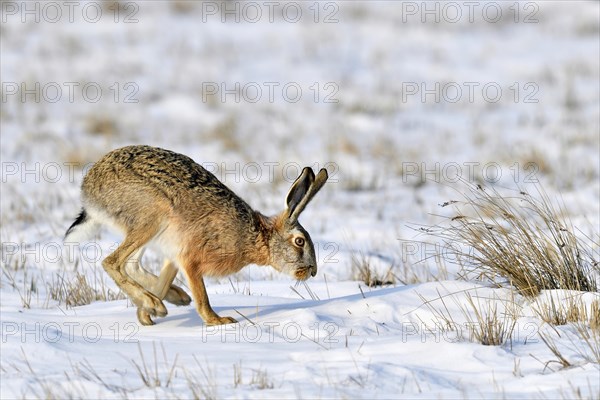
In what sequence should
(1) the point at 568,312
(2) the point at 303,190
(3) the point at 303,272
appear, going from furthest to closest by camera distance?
1. (3) the point at 303,272
2. (2) the point at 303,190
3. (1) the point at 568,312

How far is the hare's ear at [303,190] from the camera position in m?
5.77

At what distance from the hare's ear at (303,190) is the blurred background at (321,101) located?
78.8 inches

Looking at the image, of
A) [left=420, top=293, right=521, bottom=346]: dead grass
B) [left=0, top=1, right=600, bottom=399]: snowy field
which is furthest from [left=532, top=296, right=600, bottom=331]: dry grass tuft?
[left=420, top=293, right=521, bottom=346]: dead grass

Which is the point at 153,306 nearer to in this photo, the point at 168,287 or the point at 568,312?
the point at 168,287

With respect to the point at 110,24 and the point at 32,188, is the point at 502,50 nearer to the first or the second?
the point at 110,24

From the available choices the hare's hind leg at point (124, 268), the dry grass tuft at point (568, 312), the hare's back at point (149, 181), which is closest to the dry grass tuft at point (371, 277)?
the hare's back at point (149, 181)

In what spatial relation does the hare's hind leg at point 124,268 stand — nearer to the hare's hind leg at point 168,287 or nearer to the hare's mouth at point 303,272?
the hare's hind leg at point 168,287

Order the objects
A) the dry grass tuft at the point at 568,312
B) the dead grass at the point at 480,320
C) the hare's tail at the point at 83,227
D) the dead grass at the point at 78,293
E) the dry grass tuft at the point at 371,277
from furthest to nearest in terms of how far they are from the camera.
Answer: the dry grass tuft at the point at 371,277, the dead grass at the point at 78,293, the hare's tail at the point at 83,227, the dry grass tuft at the point at 568,312, the dead grass at the point at 480,320

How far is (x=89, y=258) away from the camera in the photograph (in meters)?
8.29

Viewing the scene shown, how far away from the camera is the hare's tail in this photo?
6098 mm

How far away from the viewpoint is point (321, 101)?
16.3 meters

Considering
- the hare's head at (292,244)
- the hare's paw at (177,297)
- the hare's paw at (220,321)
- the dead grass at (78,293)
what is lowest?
the dead grass at (78,293)

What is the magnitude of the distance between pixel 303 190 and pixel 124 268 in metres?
1.11

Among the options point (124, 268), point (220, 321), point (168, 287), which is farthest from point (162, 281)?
point (220, 321)
